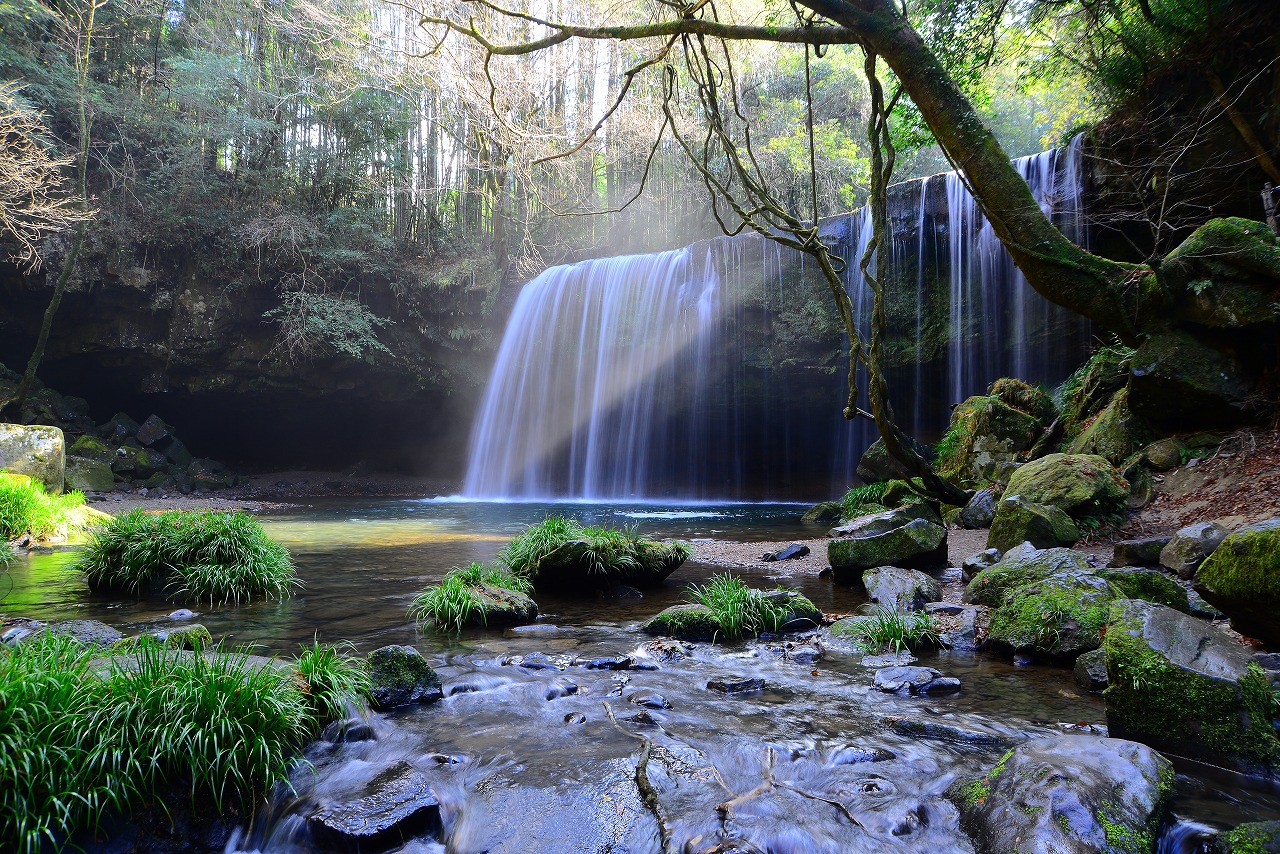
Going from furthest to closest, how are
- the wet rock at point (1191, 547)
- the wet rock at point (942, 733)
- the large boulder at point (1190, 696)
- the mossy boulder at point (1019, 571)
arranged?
the wet rock at point (1191, 547), the mossy boulder at point (1019, 571), the wet rock at point (942, 733), the large boulder at point (1190, 696)

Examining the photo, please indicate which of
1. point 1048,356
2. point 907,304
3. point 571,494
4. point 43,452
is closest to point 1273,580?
point 1048,356

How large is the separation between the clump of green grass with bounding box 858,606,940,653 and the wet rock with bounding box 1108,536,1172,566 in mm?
2151

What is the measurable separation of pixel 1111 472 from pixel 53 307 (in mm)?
20668

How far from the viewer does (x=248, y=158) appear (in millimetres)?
21156

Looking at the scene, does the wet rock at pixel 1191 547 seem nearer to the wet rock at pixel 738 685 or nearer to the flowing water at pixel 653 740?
the flowing water at pixel 653 740

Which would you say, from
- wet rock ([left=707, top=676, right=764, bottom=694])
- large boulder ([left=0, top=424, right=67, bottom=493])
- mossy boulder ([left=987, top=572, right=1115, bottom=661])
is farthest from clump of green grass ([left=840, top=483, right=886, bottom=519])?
large boulder ([left=0, top=424, right=67, bottom=493])

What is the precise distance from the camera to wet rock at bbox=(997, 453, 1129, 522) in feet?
23.6

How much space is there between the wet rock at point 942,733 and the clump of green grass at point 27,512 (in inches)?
414

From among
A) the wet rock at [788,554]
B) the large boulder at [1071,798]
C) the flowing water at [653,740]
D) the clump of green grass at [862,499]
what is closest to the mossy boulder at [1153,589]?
the flowing water at [653,740]

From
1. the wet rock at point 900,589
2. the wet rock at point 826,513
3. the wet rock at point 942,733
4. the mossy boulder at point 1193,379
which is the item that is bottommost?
the wet rock at point 826,513

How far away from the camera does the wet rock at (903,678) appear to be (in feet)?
13.3

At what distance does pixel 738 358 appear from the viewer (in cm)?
1925

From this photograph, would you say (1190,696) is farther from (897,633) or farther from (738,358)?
(738,358)

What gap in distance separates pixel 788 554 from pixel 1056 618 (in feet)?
14.5
